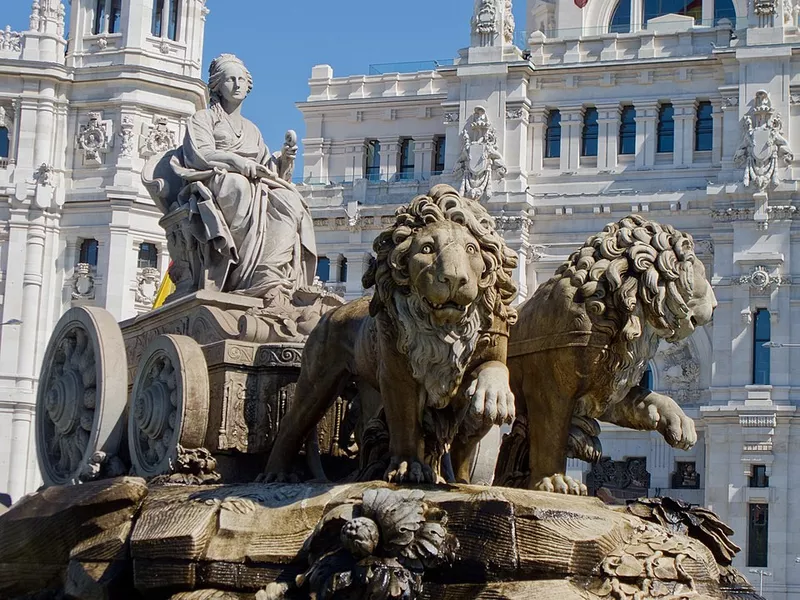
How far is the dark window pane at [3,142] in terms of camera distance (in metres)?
56.1

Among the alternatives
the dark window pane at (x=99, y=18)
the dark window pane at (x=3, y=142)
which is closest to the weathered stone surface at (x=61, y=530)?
the dark window pane at (x=3, y=142)

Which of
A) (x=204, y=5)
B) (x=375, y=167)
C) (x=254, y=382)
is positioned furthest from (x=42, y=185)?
(x=254, y=382)

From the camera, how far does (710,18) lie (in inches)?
2249

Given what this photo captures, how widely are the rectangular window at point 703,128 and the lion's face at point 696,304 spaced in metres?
45.3

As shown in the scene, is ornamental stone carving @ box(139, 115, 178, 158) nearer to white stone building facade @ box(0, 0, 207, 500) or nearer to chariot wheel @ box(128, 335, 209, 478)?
white stone building facade @ box(0, 0, 207, 500)

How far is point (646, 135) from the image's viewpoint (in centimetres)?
5425

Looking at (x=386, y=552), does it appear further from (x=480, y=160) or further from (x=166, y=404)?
(x=480, y=160)

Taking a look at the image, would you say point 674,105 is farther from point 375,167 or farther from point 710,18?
point 375,167

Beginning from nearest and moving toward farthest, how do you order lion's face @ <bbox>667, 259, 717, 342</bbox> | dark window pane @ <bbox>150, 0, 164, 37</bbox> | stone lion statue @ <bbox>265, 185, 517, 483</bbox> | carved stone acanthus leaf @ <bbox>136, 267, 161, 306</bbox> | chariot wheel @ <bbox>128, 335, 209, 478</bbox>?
1. stone lion statue @ <bbox>265, 185, 517, 483</bbox>
2. lion's face @ <bbox>667, 259, 717, 342</bbox>
3. chariot wheel @ <bbox>128, 335, 209, 478</bbox>
4. carved stone acanthus leaf @ <bbox>136, 267, 161, 306</bbox>
5. dark window pane @ <bbox>150, 0, 164, 37</bbox>

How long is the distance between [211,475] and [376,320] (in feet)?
6.35

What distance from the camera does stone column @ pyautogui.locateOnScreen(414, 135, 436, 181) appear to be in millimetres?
58500

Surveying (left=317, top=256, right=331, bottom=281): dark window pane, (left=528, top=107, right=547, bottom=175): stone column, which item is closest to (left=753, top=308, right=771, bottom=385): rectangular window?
(left=528, top=107, right=547, bottom=175): stone column

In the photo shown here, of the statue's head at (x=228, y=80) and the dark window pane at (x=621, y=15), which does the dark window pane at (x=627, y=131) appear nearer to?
the dark window pane at (x=621, y=15)

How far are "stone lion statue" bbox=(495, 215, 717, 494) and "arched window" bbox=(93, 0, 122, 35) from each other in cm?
4858
